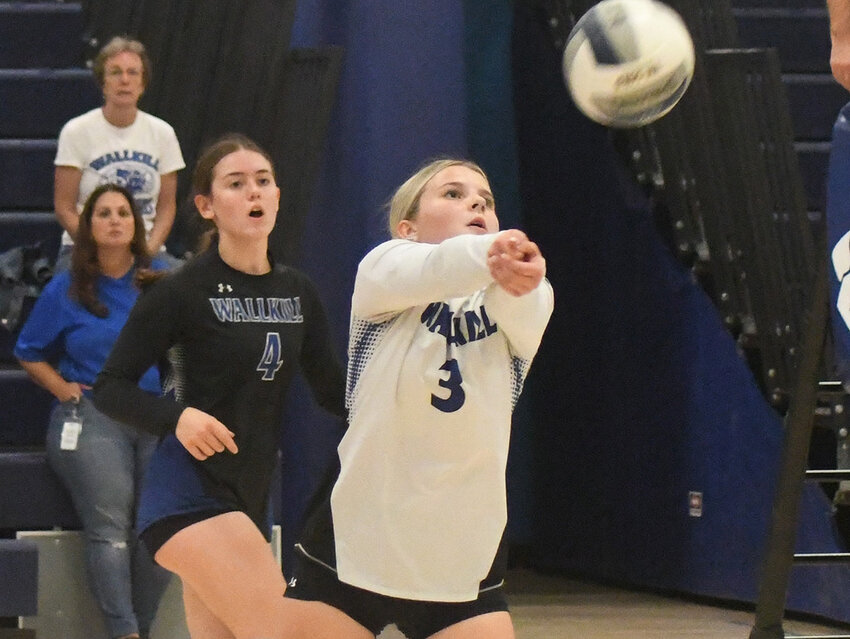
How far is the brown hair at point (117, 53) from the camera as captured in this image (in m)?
6.12

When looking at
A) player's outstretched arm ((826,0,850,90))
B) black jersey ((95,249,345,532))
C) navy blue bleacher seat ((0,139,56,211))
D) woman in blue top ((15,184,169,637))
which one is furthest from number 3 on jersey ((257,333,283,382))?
navy blue bleacher seat ((0,139,56,211))

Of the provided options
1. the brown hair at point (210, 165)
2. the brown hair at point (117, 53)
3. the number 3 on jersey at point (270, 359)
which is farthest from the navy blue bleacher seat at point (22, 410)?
the number 3 on jersey at point (270, 359)

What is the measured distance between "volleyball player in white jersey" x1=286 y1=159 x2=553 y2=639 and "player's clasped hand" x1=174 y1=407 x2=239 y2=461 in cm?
56

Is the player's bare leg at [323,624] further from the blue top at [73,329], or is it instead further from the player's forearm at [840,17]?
the blue top at [73,329]

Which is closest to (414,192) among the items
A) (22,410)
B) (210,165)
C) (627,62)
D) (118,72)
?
(627,62)

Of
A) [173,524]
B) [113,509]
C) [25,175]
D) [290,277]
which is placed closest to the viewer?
[173,524]

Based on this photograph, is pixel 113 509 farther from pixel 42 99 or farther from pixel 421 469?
pixel 421 469

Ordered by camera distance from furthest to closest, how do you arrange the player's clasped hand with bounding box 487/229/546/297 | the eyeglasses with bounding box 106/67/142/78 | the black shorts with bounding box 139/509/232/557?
1. the eyeglasses with bounding box 106/67/142/78
2. the black shorts with bounding box 139/509/232/557
3. the player's clasped hand with bounding box 487/229/546/297

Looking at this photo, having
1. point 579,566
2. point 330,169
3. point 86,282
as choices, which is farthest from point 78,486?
point 579,566

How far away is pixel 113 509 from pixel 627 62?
293 cm

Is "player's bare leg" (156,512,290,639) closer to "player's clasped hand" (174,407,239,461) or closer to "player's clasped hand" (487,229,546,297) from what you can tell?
"player's clasped hand" (174,407,239,461)

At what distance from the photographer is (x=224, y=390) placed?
376 cm

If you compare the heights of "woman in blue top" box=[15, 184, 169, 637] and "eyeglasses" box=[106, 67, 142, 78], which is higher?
"eyeglasses" box=[106, 67, 142, 78]

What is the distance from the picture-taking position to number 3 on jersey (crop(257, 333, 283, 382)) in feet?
12.5
